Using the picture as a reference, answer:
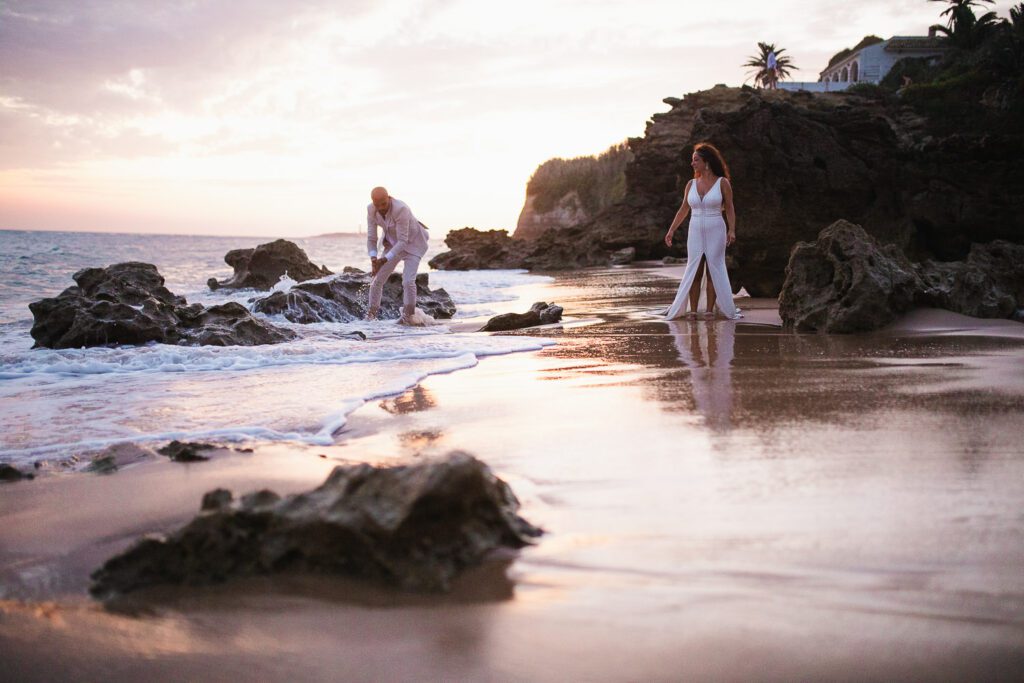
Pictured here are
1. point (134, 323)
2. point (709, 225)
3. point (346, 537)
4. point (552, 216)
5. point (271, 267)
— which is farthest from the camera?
point (552, 216)

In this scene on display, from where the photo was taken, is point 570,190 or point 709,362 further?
point 570,190

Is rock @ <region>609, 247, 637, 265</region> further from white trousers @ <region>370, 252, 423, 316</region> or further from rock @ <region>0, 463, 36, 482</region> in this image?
rock @ <region>0, 463, 36, 482</region>

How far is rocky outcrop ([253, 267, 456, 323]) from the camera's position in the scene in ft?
43.6

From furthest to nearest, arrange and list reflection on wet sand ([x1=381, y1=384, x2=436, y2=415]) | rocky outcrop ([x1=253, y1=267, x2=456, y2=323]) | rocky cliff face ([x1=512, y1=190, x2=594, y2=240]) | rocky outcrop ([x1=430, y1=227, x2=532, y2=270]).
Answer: rocky cliff face ([x1=512, y1=190, x2=594, y2=240]) < rocky outcrop ([x1=430, y1=227, x2=532, y2=270]) < rocky outcrop ([x1=253, y1=267, x2=456, y2=323]) < reflection on wet sand ([x1=381, y1=384, x2=436, y2=415])

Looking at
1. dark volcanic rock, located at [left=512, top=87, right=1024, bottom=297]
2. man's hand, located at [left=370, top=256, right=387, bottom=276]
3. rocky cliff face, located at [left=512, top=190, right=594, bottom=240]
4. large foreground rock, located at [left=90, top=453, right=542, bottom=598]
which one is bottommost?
large foreground rock, located at [left=90, top=453, right=542, bottom=598]

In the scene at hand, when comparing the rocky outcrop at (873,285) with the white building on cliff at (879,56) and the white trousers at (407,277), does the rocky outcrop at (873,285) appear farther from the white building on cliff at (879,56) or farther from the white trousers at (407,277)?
the white building on cliff at (879,56)

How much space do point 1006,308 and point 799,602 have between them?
303 inches

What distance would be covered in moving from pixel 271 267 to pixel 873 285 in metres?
17.5

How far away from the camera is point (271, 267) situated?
22.3 meters

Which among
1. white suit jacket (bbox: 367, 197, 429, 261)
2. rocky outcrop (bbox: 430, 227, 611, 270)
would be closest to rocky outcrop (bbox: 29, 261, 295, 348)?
white suit jacket (bbox: 367, 197, 429, 261)

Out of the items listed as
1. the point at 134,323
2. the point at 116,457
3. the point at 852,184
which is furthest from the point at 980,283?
the point at 134,323

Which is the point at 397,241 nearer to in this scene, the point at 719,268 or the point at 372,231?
the point at 372,231

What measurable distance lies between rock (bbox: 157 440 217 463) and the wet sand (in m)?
0.09

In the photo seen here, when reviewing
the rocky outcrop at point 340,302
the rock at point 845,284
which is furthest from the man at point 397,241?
the rock at point 845,284
